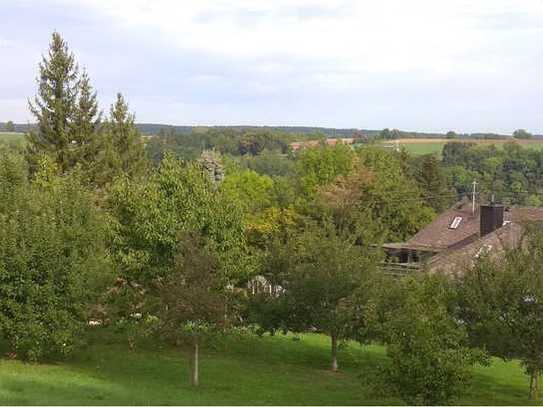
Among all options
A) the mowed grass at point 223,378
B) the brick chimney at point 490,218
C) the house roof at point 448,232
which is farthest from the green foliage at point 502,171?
the mowed grass at point 223,378

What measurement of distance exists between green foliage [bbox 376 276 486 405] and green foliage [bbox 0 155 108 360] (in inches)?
413

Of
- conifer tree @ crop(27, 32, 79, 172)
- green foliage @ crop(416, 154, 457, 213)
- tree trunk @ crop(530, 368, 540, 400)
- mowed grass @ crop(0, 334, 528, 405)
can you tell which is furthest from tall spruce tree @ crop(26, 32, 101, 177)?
green foliage @ crop(416, 154, 457, 213)

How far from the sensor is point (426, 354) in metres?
15.9

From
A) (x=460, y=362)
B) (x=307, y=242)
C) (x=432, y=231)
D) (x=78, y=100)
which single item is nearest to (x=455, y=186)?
(x=432, y=231)

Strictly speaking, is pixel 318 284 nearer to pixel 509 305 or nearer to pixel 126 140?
pixel 509 305

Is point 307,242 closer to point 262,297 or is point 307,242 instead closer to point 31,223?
point 262,297

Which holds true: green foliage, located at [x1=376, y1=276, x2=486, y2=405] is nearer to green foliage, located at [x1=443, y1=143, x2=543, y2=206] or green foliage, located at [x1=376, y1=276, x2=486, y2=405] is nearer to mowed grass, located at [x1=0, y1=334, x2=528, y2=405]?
mowed grass, located at [x1=0, y1=334, x2=528, y2=405]

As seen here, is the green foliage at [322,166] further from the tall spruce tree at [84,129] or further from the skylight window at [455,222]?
the tall spruce tree at [84,129]

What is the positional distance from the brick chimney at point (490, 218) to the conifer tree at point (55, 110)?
27229 mm

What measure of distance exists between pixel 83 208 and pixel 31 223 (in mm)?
2221

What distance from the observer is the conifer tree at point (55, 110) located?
130 ft

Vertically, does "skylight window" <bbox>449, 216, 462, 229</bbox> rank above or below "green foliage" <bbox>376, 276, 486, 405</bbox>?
below

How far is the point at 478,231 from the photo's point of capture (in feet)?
169

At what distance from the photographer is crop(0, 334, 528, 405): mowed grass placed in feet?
62.7
